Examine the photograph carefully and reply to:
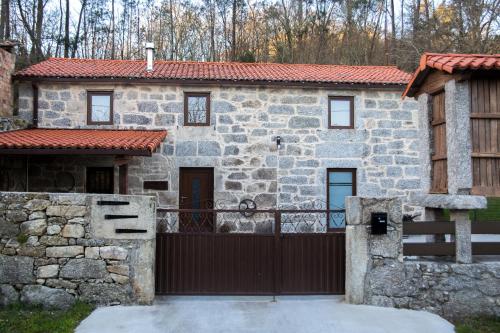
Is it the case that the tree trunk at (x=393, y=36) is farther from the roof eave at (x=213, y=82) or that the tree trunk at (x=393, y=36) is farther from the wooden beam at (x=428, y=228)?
the wooden beam at (x=428, y=228)

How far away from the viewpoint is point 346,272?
5785 mm

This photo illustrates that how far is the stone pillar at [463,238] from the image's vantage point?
18.7ft

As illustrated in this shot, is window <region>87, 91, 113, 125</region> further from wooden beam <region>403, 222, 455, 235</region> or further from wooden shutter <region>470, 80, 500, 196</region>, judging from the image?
wooden shutter <region>470, 80, 500, 196</region>

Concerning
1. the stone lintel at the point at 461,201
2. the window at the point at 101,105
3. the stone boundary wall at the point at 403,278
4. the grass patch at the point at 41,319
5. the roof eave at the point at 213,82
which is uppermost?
the roof eave at the point at 213,82

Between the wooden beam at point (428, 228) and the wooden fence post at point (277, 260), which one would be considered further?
the wooden fence post at point (277, 260)

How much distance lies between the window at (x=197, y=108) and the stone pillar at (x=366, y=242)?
5998 mm

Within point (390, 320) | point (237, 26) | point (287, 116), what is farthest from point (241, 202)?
point (237, 26)

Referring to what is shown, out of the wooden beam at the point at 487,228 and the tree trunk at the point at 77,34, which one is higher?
the tree trunk at the point at 77,34

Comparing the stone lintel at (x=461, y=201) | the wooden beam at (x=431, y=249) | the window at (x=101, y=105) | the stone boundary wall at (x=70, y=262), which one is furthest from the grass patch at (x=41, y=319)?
the window at (x=101, y=105)

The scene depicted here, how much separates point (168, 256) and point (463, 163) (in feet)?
13.5

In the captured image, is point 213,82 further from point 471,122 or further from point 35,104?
point 471,122

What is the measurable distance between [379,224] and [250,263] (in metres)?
1.83

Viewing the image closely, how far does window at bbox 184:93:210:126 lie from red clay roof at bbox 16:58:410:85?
1.62ft

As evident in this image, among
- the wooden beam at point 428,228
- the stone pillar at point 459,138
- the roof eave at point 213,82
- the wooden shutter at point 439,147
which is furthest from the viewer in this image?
the roof eave at point 213,82
